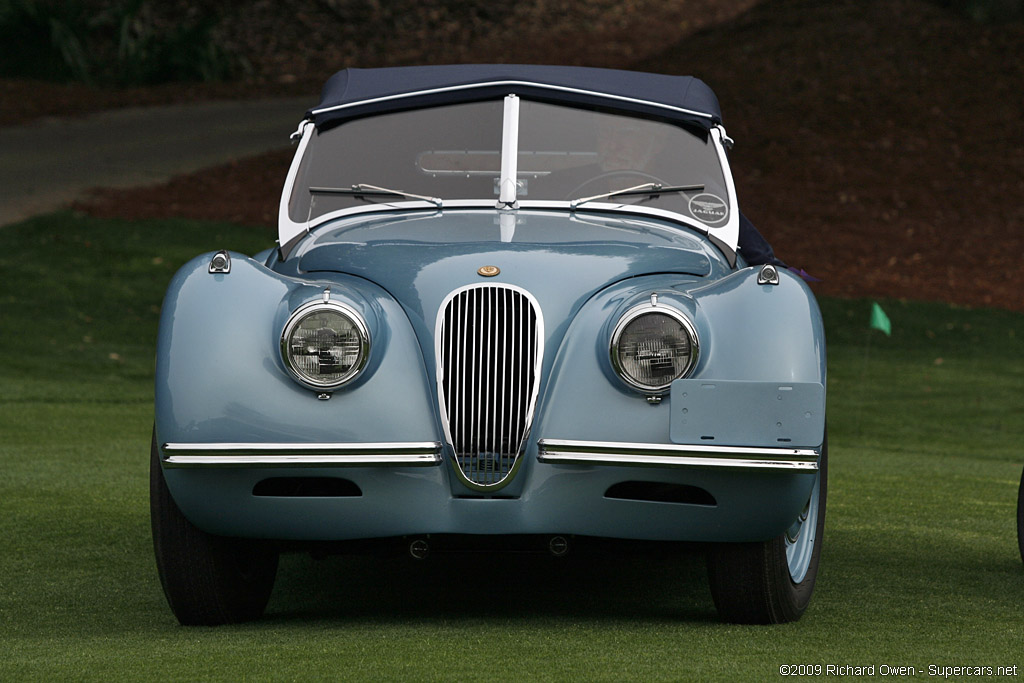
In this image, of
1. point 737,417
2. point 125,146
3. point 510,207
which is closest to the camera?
point 737,417

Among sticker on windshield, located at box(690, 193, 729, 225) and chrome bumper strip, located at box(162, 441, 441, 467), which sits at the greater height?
sticker on windshield, located at box(690, 193, 729, 225)

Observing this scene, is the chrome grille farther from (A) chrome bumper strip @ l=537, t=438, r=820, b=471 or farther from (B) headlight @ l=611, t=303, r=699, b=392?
(B) headlight @ l=611, t=303, r=699, b=392

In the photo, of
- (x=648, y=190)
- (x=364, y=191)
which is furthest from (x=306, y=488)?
(x=648, y=190)

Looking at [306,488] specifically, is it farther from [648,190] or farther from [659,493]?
[648,190]

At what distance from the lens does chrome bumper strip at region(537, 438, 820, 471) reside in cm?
398

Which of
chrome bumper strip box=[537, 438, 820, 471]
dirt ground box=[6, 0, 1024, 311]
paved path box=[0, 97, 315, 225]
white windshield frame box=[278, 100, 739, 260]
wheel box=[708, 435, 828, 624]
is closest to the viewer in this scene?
chrome bumper strip box=[537, 438, 820, 471]

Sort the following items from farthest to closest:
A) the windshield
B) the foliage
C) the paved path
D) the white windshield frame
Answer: the foliage
the paved path
the windshield
the white windshield frame

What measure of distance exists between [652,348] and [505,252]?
0.63 meters

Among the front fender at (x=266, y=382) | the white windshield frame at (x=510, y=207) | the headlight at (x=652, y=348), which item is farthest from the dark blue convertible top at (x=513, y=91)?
the headlight at (x=652, y=348)

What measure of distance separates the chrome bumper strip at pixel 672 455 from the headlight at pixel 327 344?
0.61 metres

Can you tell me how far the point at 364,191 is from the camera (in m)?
5.36

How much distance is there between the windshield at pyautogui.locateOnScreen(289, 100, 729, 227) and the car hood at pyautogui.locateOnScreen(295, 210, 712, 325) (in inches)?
7.0

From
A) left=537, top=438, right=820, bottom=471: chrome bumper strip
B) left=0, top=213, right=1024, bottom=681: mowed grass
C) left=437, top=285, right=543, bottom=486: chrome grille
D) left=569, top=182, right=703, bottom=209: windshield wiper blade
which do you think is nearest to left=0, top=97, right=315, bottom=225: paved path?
left=0, top=213, right=1024, bottom=681: mowed grass

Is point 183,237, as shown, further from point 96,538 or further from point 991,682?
point 991,682
